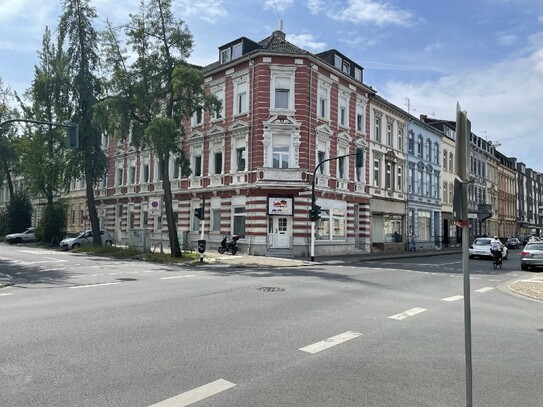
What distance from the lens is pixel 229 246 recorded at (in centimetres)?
2770

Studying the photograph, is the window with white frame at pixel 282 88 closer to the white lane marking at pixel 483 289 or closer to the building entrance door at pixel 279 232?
the building entrance door at pixel 279 232

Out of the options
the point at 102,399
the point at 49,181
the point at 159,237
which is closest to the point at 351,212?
the point at 159,237

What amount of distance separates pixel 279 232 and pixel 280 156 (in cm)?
481

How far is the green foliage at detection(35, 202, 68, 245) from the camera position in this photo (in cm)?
3919

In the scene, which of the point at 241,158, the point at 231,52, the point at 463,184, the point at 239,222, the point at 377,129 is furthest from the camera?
the point at 377,129

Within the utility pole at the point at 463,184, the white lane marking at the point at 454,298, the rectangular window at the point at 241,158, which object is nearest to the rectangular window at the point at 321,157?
the rectangular window at the point at 241,158

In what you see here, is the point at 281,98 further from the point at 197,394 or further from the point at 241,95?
the point at 197,394

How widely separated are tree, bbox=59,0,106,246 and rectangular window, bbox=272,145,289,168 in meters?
12.9

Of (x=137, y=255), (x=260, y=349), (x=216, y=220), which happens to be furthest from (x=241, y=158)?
(x=260, y=349)

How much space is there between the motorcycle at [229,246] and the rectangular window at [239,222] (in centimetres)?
101

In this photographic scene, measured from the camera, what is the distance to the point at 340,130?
31938mm

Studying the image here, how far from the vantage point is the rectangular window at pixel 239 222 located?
2898cm

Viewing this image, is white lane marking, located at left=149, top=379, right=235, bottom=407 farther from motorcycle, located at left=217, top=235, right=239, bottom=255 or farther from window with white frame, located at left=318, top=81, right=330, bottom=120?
window with white frame, located at left=318, top=81, right=330, bottom=120

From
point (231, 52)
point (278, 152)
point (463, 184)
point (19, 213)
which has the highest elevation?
point (231, 52)
